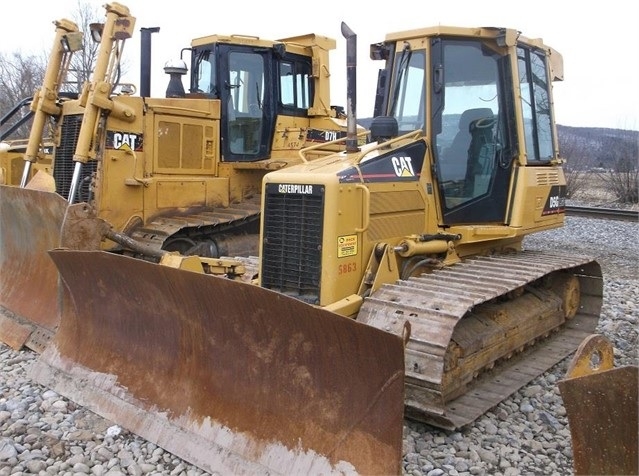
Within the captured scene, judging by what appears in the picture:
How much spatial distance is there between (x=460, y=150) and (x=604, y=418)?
3008 mm

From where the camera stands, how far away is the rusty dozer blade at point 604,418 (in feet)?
7.96

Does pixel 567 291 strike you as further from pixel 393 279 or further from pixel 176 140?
pixel 176 140

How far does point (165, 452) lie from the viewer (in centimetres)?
385

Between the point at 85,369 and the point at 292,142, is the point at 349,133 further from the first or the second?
the point at 292,142

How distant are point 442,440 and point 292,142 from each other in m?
6.17

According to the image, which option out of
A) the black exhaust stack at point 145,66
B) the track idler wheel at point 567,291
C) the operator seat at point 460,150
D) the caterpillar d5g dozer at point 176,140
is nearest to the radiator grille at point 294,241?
the operator seat at point 460,150

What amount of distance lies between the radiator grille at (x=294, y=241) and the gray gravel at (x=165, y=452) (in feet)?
3.87

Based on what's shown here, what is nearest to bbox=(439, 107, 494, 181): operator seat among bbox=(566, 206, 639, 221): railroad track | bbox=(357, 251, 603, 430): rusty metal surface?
bbox=(357, 251, 603, 430): rusty metal surface

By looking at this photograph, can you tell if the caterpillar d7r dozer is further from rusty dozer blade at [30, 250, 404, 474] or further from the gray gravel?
the gray gravel

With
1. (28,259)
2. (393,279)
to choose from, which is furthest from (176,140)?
(393,279)

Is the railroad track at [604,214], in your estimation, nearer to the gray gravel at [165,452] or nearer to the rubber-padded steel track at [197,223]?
the rubber-padded steel track at [197,223]

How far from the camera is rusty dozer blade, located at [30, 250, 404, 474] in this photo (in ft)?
10.9

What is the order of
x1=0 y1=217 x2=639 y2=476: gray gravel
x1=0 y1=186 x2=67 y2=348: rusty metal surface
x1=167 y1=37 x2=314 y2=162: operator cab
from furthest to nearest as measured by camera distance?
x1=167 y1=37 x2=314 y2=162: operator cab → x1=0 y1=186 x2=67 y2=348: rusty metal surface → x1=0 y1=217 x2=639 y2=476: gray gravel

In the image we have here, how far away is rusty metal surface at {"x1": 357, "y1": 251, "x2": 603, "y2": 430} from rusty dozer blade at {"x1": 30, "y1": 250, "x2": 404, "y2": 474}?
57 centimetres
